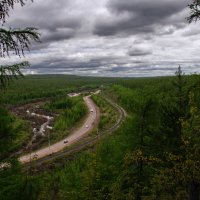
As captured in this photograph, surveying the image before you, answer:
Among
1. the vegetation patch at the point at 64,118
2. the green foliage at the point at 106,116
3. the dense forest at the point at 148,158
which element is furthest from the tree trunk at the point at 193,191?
the green foliage at the point at 106,116

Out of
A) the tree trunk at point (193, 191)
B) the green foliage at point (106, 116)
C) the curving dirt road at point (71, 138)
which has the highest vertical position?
the tree trunk at point (193, 191)

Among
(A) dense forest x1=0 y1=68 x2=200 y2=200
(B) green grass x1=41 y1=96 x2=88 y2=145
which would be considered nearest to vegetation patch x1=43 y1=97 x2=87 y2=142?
(B) green grass x1=41 y1=96 x2=88 y2=145

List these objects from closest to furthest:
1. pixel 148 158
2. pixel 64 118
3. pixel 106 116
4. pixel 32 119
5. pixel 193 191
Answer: pixel 193 191 → pixel 148 158 → pixel 64 118 → pixel 106 116 → pixel 32 119

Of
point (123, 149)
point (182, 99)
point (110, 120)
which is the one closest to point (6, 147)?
point (182, 99)

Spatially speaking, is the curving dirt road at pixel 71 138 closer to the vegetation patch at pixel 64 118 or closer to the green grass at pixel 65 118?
the green grass at pixel 65 118

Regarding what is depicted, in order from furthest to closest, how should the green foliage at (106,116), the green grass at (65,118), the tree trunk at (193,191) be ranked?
1. the green foliage at (106,116)
2. the green grass at (65,118)
3. the tree trunk at (193,191)

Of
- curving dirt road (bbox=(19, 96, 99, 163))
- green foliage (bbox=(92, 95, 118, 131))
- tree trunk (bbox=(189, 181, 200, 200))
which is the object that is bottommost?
curving dirt road (bbox=(19, 96, 99, 163))

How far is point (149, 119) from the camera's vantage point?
85.5 ft

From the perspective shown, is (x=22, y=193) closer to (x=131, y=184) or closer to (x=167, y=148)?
(x=167, y=148)

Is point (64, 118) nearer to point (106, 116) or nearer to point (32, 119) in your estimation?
point (32, 119)

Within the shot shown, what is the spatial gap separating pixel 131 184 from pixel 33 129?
87.2 meters

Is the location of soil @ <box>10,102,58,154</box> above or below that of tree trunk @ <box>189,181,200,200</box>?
below

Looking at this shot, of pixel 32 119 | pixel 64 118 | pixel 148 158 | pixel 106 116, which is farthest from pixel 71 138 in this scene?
pixel 148 158

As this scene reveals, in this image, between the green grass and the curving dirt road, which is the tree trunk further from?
the green grass
